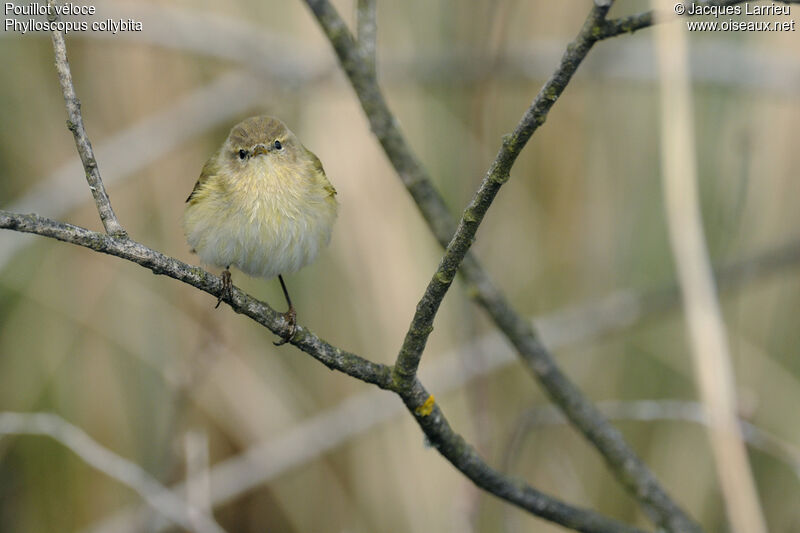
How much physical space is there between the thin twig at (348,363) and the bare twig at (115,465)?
3.52 ft

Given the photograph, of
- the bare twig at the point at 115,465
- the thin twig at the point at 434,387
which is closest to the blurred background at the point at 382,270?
the thin twig at the point at 434,387

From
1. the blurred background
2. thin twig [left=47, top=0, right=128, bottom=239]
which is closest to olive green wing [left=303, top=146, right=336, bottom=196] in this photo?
the blurred background

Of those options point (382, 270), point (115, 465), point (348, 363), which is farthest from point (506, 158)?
point (382, 270)

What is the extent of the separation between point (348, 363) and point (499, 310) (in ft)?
2.02

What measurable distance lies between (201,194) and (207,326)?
0.86m

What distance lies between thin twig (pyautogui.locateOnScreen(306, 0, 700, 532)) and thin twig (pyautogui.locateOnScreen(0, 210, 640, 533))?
5.8 inches

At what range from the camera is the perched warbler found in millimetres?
1924

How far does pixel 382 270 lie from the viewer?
119 inches

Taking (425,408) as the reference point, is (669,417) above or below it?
above

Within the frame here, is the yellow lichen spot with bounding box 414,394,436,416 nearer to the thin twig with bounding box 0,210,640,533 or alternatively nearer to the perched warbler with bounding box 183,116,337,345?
the thin twig with bounding box 0,210,640,533

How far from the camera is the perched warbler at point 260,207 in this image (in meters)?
1.92

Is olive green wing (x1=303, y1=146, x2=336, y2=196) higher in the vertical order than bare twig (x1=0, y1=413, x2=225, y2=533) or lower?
higher

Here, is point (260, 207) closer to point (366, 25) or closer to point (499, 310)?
A: point (366, 25)

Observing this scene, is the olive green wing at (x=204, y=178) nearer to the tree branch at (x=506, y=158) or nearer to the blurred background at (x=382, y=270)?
the blurred background at (x=382, y=270)
